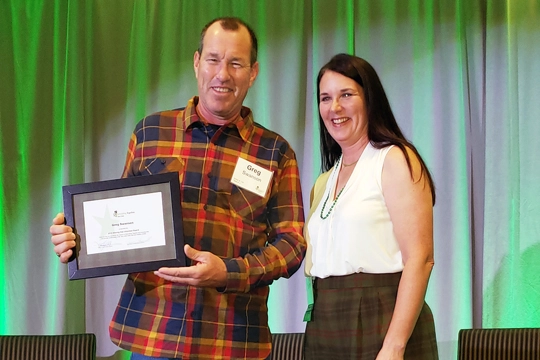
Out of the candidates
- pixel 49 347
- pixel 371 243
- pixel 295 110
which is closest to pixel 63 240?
pixel 371 243

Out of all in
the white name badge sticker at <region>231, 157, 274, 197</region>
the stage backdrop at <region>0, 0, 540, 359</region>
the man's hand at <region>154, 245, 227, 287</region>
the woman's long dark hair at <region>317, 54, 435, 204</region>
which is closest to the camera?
the man's hand at <region>154, 245, 227, 287</region>

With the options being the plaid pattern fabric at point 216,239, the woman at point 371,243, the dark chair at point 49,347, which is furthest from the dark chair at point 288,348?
the plaid pattern fabric at point 216,239

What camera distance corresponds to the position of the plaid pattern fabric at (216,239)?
2.09 metres

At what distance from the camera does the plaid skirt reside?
7.15ft

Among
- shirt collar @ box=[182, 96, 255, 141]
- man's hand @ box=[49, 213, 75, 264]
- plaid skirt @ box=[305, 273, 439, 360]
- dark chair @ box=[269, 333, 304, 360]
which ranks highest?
shirt collar @ box=[182, 96, 255, 141]

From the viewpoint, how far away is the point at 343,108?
2383 millimetres

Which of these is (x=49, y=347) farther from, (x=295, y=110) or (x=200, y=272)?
(x=200, y=272)

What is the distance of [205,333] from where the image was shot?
6.89 feet

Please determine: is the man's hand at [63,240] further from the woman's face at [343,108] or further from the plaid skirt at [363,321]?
the woman's face at [343,108]

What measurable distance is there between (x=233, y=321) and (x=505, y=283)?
2255 mm

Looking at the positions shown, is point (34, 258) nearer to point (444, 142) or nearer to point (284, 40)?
point (284, 40)

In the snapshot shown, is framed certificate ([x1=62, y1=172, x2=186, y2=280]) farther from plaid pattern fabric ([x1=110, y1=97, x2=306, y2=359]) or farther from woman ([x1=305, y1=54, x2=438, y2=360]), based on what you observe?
woman ([x1=305, y1=54, x2=438, y2=360])

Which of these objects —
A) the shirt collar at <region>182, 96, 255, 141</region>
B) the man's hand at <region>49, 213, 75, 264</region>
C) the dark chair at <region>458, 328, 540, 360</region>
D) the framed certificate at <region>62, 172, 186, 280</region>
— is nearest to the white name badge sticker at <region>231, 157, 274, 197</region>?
the shirt collar at <region>182, 96, 255, 141</region>

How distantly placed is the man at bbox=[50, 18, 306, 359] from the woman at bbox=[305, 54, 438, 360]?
0.15 metres
